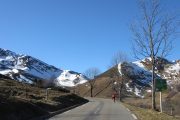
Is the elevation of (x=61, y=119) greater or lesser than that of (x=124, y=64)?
lesser

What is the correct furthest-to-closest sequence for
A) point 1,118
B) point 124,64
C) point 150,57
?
1. point 124,64
2. point 150,57
3. point 1,118

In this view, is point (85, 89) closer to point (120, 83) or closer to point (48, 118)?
point (120, 83)

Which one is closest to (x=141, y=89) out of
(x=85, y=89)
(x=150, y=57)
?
(x=85, y=89)

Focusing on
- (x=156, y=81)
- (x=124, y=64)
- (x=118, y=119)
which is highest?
(x=124, y=64)

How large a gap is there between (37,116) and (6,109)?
366cm

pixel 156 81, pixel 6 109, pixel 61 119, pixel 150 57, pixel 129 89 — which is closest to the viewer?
pixel 6 109

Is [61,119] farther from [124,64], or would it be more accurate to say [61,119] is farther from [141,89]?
[141,89]

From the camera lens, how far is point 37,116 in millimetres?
27156

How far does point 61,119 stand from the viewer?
25.9 meters

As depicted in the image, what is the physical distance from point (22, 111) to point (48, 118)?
1.95 m

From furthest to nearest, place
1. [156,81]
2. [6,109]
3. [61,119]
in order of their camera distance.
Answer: [156,81] < [61,119] < [6,109]

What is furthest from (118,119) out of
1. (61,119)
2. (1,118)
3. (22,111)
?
(1,118)

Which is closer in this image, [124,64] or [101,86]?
[124,64]

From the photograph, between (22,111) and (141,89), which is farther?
(141,89)
